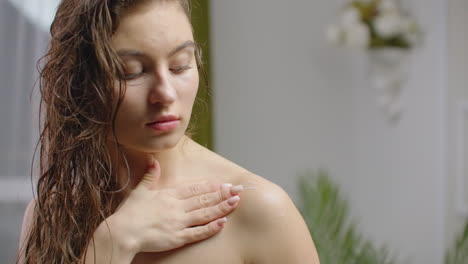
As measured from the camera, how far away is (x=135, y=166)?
1073mm

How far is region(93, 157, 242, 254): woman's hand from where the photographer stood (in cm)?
98

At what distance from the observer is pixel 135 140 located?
942 mm

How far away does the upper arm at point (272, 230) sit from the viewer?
99cm

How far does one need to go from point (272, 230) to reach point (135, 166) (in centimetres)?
28

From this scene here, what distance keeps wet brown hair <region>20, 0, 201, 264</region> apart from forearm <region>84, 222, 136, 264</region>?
3 cm

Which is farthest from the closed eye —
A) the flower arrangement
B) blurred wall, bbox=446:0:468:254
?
blurred wall, bbox=446:0:468:254

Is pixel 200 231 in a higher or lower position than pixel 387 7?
lower

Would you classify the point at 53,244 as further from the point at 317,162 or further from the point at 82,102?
the point at 317,162

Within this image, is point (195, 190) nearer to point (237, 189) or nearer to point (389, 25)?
point (237, 189)

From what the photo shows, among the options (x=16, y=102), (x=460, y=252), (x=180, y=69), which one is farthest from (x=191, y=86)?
(x=16, y=102)

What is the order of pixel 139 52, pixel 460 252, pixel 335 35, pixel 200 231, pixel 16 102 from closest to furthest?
pixel 139 52
pixel 200 231
pixel 460 252
pixel 16 102
pixel 335 35

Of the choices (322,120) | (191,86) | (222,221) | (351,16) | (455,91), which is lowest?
(322,120)

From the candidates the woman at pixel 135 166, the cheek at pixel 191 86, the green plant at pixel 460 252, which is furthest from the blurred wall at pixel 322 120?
the cheek at pixel 191 86

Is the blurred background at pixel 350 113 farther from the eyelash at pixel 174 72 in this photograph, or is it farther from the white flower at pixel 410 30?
the eyelash at pixel 174 72
